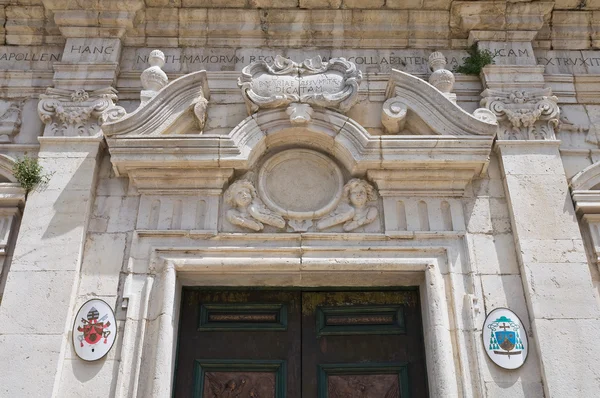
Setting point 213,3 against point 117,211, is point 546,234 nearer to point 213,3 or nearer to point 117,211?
point 117,211

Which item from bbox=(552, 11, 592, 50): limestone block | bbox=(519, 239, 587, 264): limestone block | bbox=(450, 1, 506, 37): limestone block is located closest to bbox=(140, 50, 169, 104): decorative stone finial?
bbox=(450, 1, 506, 37): limestone block

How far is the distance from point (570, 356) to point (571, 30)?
3.84 m

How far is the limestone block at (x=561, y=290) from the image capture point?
529 cm

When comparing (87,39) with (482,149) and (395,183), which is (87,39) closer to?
(395,183)

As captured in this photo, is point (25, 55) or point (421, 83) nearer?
point (421, 83)

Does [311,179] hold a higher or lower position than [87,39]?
lower

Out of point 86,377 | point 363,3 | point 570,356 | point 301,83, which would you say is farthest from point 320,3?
point 86,377

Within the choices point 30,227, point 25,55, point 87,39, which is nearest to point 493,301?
point 30,227

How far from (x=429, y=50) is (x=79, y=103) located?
12.2 feet

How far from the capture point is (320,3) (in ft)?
23.0

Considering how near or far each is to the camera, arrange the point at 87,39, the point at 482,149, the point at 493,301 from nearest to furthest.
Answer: the point at 493,301, the point at 482,149, the point at 87,39

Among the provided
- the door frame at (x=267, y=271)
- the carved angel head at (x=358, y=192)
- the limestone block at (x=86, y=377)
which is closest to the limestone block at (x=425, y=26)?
the carved angel head at (x=358, y=192)

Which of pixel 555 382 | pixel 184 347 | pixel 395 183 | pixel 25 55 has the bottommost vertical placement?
pixel 555 382

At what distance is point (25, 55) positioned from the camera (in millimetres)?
7008
